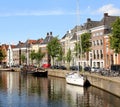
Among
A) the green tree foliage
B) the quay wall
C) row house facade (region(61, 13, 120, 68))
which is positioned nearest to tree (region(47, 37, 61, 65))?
row house facade (region(61, 13, 120, 68))

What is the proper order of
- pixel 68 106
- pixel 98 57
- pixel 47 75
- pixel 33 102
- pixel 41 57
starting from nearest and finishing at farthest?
pixel 68 106 → pixel 33 102 → pixel 98 57 → pixel 47 75 → pixel 41 57

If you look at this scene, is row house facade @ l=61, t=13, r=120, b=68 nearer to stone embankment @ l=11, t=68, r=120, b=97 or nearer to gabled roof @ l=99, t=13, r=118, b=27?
gabled roof @ l=99, t=13, r=118, b=27

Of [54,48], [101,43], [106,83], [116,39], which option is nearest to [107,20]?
[101,43]

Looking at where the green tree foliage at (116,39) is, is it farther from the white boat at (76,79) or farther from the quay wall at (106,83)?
the white boat at (76,79)

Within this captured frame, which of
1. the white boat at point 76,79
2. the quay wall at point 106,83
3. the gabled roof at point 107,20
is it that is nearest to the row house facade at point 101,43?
the gabled roof at point 107,20

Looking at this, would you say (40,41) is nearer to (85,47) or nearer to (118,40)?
(85,47)

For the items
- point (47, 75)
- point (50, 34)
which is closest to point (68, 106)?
point (47, 75)

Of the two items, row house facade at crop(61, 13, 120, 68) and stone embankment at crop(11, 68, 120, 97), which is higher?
row house facade at crop(61, 13, 120, 68)

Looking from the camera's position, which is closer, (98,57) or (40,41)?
(98,57)

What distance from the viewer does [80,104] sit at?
49688 mm

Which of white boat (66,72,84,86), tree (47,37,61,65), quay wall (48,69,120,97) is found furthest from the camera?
tree (47,37,61,65)

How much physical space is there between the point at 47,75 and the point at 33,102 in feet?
201

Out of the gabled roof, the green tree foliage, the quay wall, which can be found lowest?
the quay wall

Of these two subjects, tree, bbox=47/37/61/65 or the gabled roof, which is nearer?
the gabled roof
